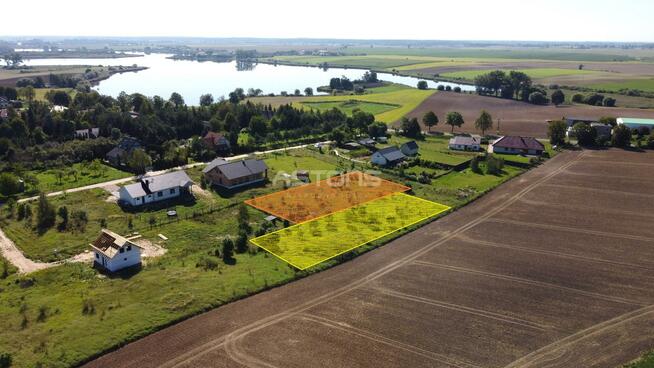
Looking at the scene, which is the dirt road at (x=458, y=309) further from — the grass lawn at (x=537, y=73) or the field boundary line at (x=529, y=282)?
the grass lawn at (x=537, y=73)

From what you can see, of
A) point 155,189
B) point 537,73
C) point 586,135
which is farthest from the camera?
point 537,73

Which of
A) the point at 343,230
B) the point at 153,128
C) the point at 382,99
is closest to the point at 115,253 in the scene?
the point at 343,230

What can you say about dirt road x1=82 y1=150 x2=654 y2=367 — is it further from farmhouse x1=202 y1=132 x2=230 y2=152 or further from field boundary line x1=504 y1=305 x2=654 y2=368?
farmhouse x1=202 y1=132 x2=230 y2=152

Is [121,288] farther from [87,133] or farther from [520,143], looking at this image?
[520,143]

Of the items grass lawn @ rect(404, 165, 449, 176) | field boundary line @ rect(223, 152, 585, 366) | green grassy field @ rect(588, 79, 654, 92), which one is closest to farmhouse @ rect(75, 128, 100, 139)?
grass lawn @ rect(404, 165, 449, 176)

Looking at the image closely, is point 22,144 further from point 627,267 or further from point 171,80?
point 171,80

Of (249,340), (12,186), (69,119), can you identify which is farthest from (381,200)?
(69,119)
